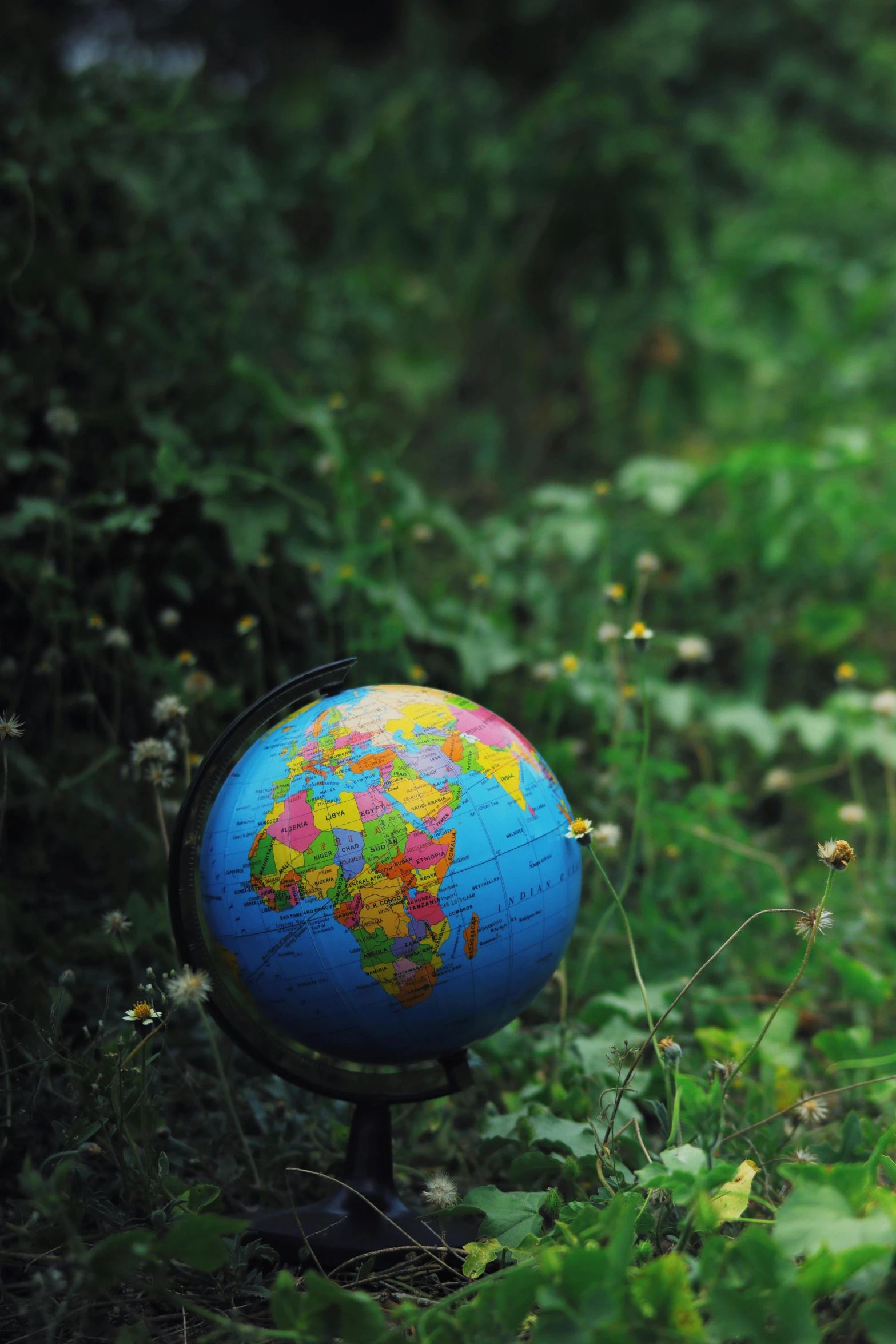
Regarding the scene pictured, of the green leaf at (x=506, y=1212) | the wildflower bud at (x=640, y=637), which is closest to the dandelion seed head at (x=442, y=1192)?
the green leaf at (x=506, y=1212)

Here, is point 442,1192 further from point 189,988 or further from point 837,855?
point 837,855

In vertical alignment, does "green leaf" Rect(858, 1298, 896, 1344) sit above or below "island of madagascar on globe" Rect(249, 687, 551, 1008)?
below

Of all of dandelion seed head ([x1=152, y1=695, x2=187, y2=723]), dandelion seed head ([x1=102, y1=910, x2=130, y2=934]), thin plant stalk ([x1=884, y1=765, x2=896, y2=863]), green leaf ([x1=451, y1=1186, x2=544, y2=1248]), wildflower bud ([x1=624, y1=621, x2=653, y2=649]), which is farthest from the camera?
thin plant stalk ([x1=884, y1=765, x2=896, y2=863])

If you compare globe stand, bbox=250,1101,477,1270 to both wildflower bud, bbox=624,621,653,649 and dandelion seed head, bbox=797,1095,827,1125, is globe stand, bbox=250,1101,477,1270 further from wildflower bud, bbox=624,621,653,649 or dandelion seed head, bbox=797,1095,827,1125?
wildflower bud, bbox=624,621,653,649

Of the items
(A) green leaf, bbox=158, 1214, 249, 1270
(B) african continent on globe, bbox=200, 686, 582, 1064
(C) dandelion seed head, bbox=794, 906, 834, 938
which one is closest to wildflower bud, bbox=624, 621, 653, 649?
(B) african continent on globe, bbox=200, 686, 582, 1064

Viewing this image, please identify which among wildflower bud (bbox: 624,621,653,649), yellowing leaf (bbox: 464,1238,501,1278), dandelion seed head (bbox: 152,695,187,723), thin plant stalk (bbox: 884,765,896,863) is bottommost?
thin plant stalk (bbox: 884,765,896,863)

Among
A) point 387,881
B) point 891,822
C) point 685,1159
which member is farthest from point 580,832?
point 891,822
